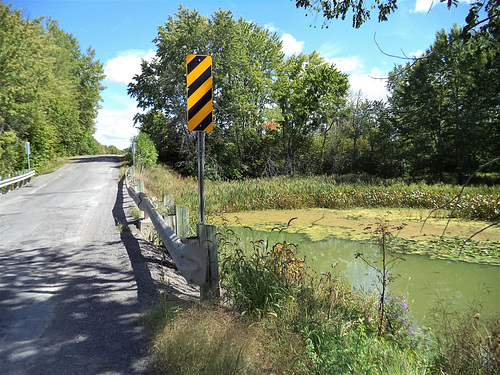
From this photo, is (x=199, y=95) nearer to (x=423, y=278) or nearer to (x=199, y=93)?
(x=199, y=93)

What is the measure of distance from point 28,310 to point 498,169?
30035mm

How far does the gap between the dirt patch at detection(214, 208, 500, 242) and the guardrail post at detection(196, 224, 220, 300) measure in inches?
213

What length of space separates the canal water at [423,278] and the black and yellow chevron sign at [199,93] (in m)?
2.27

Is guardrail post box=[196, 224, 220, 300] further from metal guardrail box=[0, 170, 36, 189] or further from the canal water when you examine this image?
metal guardrail box=[0, 170, 36, 189]

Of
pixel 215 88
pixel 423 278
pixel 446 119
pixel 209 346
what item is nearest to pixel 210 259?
pixel 209 346

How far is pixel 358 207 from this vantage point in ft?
55.0

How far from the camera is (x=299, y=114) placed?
35125 millimetres

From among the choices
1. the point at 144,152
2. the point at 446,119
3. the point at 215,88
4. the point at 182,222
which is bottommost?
the point at 182,222

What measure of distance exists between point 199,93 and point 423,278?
5.86 meters

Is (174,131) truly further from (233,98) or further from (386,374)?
(386,374)

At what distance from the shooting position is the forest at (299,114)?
26.5 meters

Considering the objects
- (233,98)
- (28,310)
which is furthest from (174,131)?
(28,310)

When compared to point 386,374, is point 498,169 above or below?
above

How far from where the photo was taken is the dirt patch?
34.7ft
